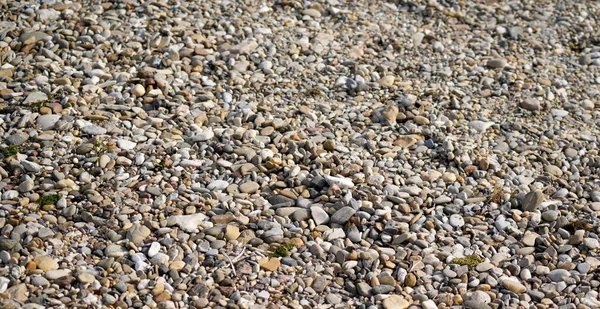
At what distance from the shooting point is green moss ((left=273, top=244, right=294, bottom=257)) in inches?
200

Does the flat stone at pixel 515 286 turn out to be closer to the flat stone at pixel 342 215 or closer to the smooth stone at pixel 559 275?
the smooth stone at pixel 559 275

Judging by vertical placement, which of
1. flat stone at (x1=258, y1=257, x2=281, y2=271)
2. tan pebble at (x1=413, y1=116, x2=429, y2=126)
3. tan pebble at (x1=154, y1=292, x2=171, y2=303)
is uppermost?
tan pebble at (x1=413, y1=116, x2=429, y2=126)

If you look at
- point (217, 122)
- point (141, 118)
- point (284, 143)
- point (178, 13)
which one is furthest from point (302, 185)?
point (178, 13)

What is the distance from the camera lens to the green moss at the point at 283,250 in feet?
16.7

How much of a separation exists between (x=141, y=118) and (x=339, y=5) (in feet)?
9.98

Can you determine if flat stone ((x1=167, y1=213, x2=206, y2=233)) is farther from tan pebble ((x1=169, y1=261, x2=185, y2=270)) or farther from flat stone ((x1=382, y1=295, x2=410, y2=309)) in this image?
flat stone ((x1=382, y1=295, x2=410, y2=309))

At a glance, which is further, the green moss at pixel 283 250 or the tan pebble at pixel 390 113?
the tan pebble at pixel 390 113

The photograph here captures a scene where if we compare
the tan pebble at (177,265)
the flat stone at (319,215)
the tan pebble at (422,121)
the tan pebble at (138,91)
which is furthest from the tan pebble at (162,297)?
the tan pebble at (422,121)

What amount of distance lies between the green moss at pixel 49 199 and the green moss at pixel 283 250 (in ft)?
5.17

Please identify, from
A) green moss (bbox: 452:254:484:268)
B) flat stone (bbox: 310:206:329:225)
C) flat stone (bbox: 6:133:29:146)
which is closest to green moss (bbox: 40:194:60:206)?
flat stone (bbox: 6:133:29:146)

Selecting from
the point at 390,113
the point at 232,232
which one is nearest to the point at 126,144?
the point at 232,232

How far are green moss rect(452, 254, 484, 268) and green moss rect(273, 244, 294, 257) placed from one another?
1.11 meters

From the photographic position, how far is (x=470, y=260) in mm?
5195

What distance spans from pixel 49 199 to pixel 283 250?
1.67 metres
